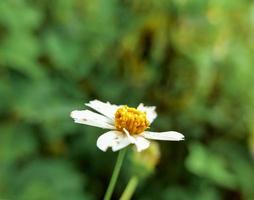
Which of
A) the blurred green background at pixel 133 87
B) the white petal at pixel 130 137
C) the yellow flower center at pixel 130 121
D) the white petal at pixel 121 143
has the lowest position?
the white petal at pixel 121 143

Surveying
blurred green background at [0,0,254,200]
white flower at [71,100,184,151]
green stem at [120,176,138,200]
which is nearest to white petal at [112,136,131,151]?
white flower at [71,100,184,151]

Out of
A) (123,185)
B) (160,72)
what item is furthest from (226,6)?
(123,185)

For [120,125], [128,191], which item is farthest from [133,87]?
[120,125]

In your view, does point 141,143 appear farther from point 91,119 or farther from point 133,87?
point 133,87

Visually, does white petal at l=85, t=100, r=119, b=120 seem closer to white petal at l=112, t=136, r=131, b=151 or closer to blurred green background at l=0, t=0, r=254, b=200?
white petal at l=112, t=136, r=131, b=151

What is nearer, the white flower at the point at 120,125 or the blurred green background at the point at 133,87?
the white flower at the point at 120,125

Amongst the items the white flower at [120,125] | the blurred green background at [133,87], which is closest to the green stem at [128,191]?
the white flower at [120,125]

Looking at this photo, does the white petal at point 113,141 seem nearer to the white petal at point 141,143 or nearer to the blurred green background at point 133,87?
the white petal at point 141,143
